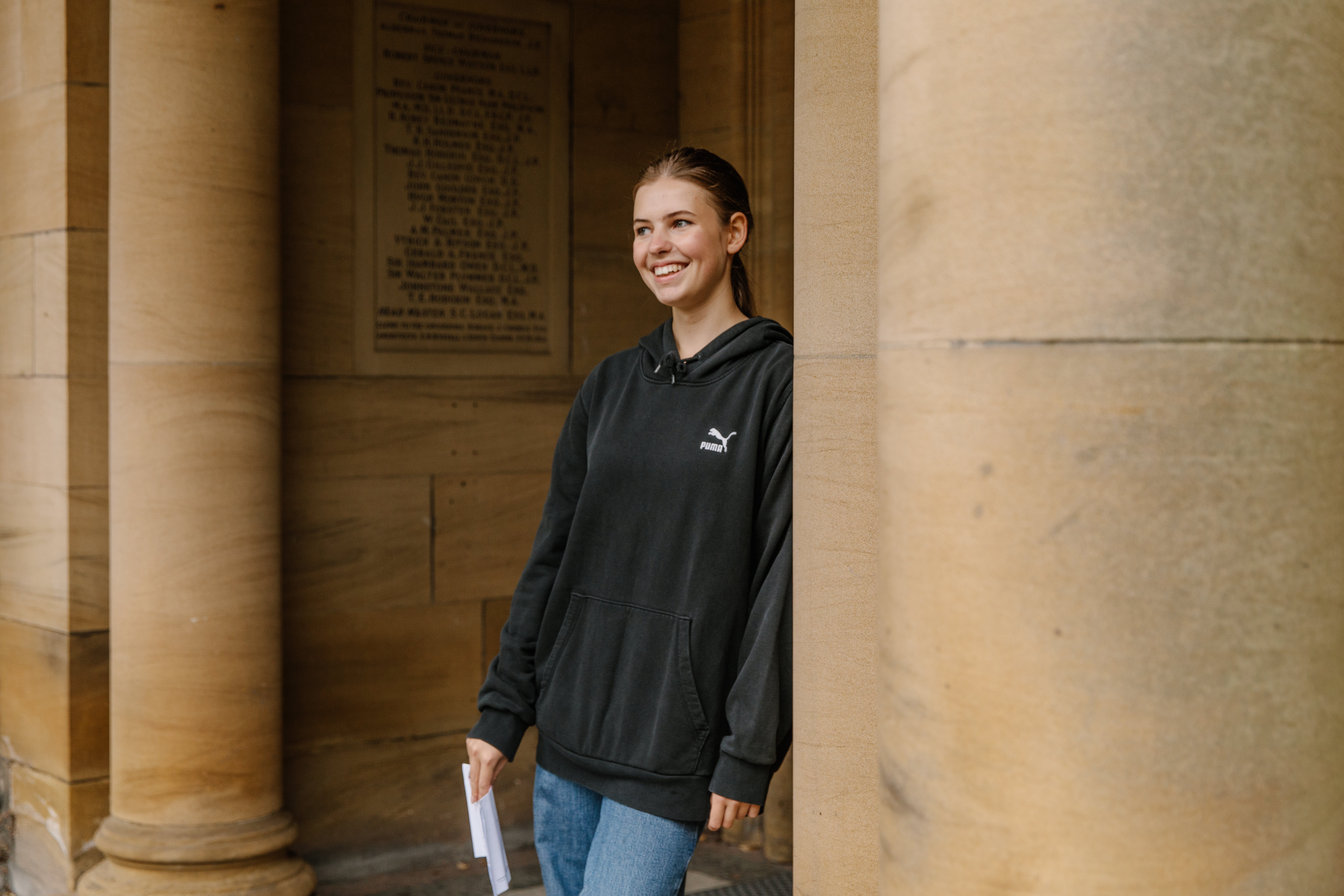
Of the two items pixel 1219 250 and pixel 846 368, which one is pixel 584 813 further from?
pixel 1219 250

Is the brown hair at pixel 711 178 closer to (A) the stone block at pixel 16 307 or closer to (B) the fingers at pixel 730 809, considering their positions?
(B) the fingers at pixel 730 809

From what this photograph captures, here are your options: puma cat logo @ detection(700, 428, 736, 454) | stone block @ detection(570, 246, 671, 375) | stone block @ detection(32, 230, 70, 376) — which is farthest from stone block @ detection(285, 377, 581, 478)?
puma cat logo @ detection(700, 428, 736, 454)

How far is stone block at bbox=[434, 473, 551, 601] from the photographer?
5273 mm

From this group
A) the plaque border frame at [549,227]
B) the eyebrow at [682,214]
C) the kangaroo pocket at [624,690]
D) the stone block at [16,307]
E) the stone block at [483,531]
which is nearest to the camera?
the kangaroo pocket at [624,690]

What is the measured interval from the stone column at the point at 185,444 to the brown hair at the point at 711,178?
208cm

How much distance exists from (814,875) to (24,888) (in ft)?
12.6

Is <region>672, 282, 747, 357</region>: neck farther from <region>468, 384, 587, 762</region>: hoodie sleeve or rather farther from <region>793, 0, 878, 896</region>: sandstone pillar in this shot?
<region>793, 0, 878, 896</region>: sandstone pillar

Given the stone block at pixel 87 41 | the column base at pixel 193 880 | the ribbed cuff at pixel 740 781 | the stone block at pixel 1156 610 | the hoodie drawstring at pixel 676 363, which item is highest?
the stone block at pixel 87 41

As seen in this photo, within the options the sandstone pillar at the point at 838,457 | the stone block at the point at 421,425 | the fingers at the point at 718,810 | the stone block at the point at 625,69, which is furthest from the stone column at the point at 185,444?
the sandstone pillar at the point at 838,457

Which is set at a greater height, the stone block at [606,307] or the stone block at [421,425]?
the stone block at [606,307]

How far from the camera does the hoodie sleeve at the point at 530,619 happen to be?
2766mm

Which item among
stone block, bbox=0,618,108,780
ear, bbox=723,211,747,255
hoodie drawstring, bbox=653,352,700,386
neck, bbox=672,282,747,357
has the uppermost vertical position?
ear, bbox=723,211,747,255

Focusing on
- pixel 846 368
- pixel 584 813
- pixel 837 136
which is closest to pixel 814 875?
pixel 584 813

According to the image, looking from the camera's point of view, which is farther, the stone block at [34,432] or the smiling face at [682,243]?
the stone block at [34,432]
